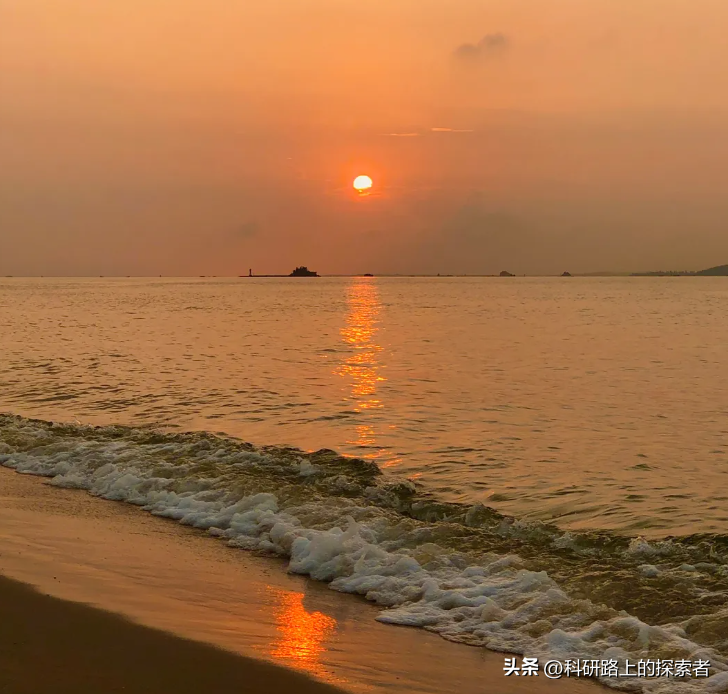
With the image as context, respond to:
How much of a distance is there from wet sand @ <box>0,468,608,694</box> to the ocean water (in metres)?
0.55

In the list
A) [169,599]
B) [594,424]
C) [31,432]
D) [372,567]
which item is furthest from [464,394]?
[169,599]

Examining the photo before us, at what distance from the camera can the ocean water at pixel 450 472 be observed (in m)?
7.82

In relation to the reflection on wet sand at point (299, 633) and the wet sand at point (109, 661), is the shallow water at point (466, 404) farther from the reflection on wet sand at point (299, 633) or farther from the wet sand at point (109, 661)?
the wet sand at point (109, 661)

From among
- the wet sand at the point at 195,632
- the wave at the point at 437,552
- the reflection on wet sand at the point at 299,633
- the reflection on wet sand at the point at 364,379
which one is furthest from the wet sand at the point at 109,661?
the reflection on wet sand at the point at 364,379

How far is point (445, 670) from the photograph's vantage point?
6270 mm

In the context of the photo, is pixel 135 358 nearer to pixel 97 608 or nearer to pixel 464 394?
pixel 464 394

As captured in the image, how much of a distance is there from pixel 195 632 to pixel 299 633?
3.07ft

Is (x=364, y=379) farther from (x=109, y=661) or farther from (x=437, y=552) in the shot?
(x=109, y=661)

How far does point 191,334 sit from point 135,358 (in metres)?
14.9

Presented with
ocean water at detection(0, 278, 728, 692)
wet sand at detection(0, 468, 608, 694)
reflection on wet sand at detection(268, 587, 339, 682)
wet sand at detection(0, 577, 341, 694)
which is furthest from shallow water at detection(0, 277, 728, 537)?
wet sand at detection(0, 577, 341, 694)

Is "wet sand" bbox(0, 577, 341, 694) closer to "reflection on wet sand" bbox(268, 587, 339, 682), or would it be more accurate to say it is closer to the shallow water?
"reflection on wet sand" bbox(268, 587, 339, 682)

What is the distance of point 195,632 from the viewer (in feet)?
22.0

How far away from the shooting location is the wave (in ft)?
23.3

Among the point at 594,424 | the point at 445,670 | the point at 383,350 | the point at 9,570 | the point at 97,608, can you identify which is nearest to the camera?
the point at 445,670
